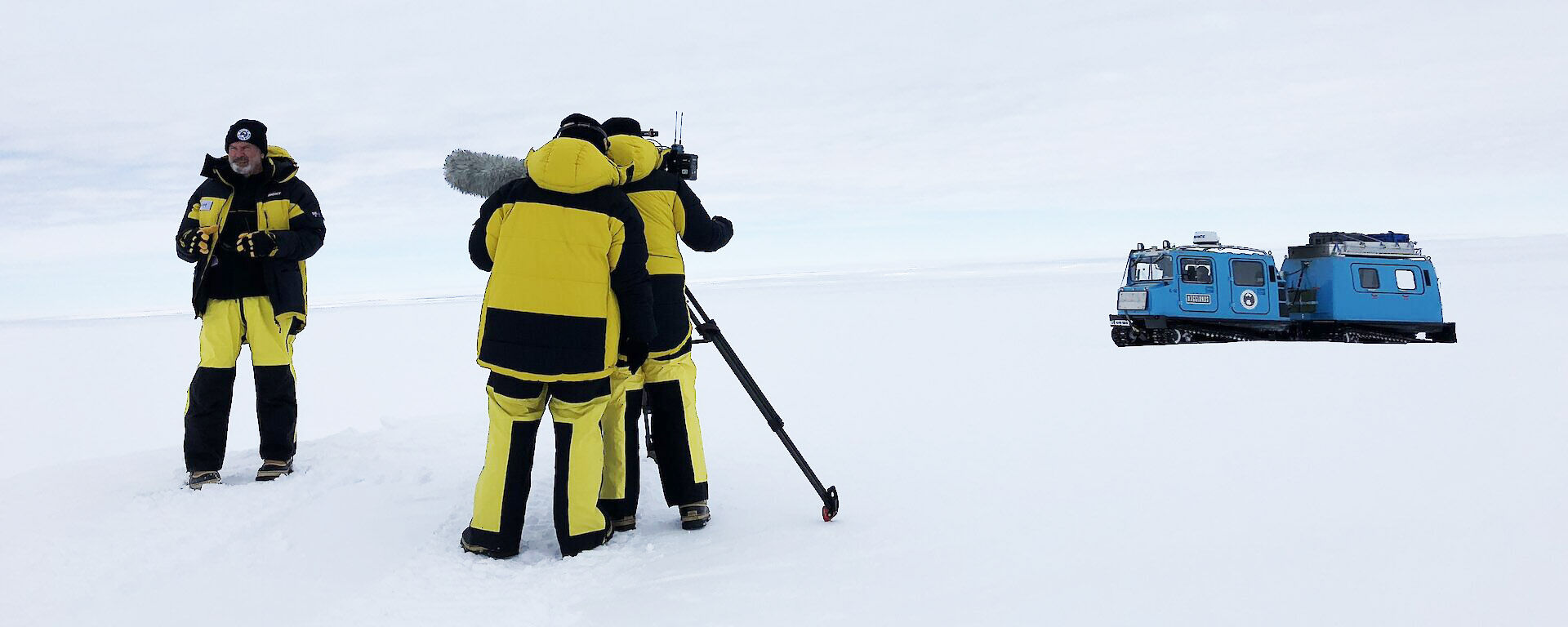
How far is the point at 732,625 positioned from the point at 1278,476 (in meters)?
3.00

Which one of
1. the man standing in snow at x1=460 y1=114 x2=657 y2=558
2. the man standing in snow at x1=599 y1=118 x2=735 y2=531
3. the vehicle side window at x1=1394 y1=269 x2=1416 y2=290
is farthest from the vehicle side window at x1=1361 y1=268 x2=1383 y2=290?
the man standing in snow at x1=460 y1=114 x2=657 y2=558

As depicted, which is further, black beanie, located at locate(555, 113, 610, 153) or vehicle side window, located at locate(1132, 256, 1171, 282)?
vehicle side window, located at locate(1132, 256, 1171, 282)

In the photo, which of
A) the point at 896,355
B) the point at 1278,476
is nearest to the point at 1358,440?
the point at 1278,476

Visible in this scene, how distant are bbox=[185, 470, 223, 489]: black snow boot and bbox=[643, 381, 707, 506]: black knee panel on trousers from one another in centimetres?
255

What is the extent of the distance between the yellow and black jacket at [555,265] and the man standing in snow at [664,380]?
0.41m

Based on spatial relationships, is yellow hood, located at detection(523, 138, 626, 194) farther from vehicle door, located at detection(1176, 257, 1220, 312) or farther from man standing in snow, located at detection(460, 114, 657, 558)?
vehicle door, located at detection(1176, 257, 1220, 312)

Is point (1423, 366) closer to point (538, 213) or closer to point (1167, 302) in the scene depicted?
point (1167, 302)

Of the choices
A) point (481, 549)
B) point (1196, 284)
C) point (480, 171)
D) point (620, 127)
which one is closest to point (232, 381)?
point (480, 171)

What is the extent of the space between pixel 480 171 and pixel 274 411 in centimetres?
210

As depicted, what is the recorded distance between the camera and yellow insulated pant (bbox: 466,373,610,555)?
11.7 feet

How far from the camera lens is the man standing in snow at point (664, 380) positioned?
3.96 m

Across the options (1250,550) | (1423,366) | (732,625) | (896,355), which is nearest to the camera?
(732,625)

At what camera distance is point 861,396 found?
7.71 meters

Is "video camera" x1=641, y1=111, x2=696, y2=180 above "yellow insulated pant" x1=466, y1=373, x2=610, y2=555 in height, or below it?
above
